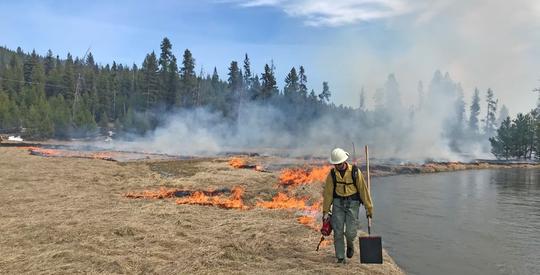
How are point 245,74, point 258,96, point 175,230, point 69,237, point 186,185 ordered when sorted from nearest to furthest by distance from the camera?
1. point 69,237
2. point 175,230
3. point 186,185
4. point 258,96
5. point 245,74

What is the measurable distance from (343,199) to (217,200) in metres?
7.99

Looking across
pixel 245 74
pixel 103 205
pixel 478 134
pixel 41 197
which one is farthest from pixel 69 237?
pixel 478 134

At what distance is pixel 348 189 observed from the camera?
27.9 ft

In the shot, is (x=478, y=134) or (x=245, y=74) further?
(x=478, y=134)

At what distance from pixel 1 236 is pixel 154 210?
427 centimetres

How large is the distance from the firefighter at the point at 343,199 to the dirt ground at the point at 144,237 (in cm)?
62

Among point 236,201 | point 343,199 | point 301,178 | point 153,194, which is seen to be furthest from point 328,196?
point 301,178

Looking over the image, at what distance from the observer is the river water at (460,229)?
1158 centimetres

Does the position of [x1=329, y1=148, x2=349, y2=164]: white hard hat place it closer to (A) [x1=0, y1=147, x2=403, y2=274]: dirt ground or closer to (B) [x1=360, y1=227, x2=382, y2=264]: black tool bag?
(B) [x1=360, y1=227, x2=382, y2=264]: black tool bag

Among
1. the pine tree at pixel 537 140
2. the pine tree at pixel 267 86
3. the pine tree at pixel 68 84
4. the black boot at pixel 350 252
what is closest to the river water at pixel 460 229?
the black boot at pixel 350 252

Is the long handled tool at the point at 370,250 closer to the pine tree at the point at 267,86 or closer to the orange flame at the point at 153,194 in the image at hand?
the orange flame at the point at 153,194

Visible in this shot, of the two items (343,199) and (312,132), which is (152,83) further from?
(343,199)

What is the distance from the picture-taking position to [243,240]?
33.3 ft

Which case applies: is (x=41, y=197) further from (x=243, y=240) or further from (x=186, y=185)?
(x=243, y=240)
